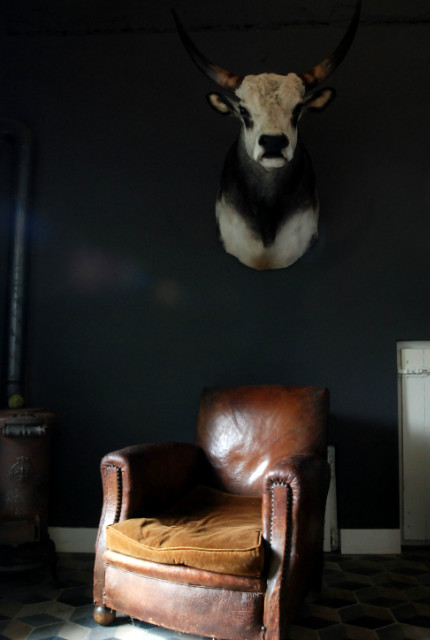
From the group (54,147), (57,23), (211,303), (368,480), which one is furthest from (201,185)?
(368,480)

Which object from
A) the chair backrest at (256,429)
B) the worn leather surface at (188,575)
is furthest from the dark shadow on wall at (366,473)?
the worn leather surface at (188,575)

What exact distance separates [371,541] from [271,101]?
2348 mm

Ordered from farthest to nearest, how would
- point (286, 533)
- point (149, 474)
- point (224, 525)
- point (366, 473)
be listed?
point (366, 473), point (149, 474), point (224, 525), point (286, 533)

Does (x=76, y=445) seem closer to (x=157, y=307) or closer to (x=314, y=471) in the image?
(x=157, y=307)

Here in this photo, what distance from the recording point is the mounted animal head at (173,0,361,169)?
8.79ft

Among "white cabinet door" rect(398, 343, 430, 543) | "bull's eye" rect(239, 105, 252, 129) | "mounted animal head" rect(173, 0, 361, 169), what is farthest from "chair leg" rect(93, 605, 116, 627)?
"bull's eye" rect(239, 105, 252, 129)

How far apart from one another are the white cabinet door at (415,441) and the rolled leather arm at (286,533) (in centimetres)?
128

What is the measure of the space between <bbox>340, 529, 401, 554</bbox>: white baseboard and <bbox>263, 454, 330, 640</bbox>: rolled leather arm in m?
1.07

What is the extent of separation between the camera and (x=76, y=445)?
3021mm

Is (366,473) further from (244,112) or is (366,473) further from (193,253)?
(244,112)

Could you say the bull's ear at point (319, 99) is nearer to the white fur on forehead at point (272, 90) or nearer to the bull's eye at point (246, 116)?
the white fur on forehead at point (272, 90)

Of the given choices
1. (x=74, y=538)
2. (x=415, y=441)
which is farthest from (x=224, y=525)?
(x=415, y=441)

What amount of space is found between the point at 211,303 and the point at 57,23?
194cm

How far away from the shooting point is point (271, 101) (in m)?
2.70
